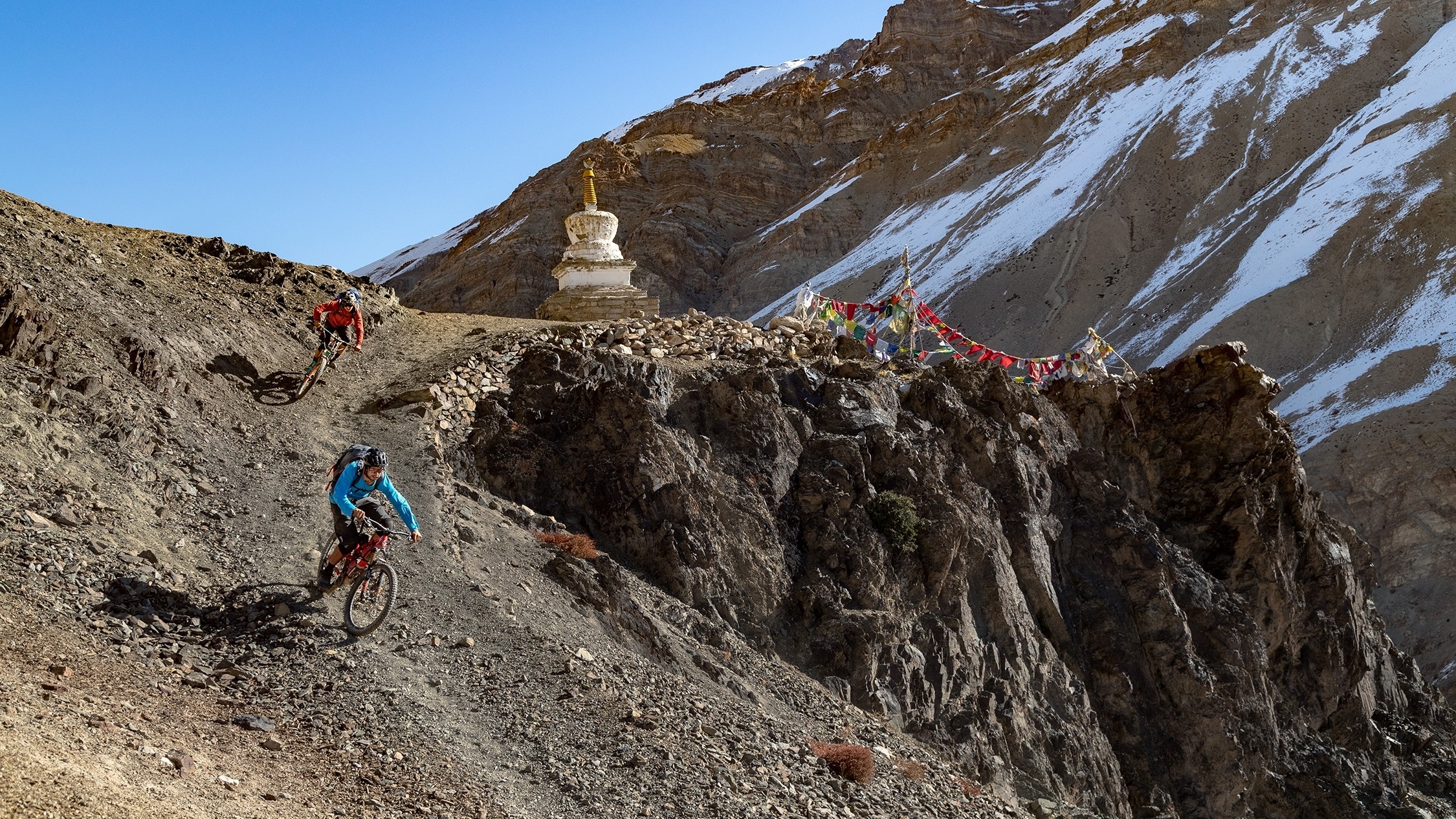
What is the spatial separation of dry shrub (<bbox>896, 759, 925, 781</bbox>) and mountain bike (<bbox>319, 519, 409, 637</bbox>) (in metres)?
5.17

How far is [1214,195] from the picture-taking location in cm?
6744

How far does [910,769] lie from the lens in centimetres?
1181

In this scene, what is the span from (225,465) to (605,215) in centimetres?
1344

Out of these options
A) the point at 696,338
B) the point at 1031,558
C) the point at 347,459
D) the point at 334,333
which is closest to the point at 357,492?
the point at 347,459

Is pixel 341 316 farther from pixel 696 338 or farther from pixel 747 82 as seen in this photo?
pixel 747 82

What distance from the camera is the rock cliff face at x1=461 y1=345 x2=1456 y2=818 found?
14.6 m

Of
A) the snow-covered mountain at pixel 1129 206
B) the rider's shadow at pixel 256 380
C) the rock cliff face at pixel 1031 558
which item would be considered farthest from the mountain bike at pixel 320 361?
the snow-covered mountain at pixel 1129 206

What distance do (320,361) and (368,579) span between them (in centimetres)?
586

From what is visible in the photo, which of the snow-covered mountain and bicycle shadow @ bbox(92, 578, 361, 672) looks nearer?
bicycle shadow @ bbox(92, 578, 361, 672)

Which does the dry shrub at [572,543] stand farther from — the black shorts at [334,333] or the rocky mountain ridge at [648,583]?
the black shorts at [334,333]

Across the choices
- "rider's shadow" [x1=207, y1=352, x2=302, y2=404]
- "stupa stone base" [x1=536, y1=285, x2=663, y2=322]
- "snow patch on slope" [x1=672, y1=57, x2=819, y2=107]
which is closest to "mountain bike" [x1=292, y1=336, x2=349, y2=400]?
"rider's shadow" [x1=207, y1=352, x2=302, y2=404]

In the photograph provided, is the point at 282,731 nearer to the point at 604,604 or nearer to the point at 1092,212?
the point at 604,604

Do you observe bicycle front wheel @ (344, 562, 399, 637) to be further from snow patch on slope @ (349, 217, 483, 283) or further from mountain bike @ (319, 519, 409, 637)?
snow patch on slope @ (349, 217, 483, 283)

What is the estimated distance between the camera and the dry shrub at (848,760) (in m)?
Result: 10.8
